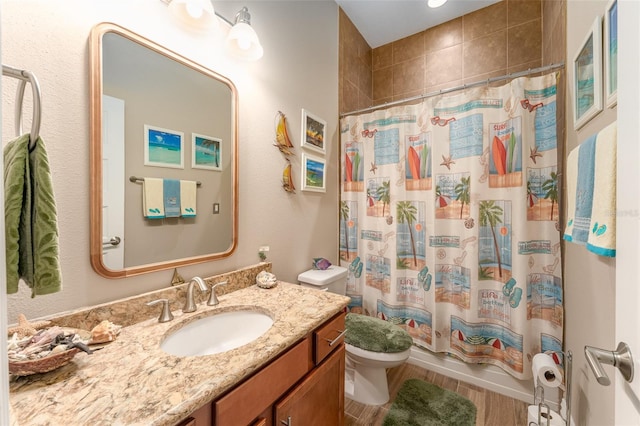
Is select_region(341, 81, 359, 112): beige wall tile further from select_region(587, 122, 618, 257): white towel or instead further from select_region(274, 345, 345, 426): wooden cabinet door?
select_region(274, 345, 345, 426): wooden cabinet door

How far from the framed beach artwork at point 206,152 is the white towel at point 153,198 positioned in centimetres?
18

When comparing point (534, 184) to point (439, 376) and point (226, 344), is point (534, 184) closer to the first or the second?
point (439, 376)

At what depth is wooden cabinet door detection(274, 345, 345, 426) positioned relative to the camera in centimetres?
86

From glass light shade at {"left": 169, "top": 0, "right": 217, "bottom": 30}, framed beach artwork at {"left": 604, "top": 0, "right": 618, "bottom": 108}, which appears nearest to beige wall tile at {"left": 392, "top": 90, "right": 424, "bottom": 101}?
framed beach artwork at {"left": 604, "top": 0, "right": 618, "bottom": 108}

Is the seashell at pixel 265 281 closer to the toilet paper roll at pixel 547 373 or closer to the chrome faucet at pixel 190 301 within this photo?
the chrome faucet at pixel 190 301

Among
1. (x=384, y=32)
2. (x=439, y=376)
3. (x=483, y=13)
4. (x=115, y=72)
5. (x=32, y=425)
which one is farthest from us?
(x=384, y=32)

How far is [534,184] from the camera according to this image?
1501 millimetres

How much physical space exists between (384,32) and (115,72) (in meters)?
2.44

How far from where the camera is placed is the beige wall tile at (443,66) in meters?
2.31

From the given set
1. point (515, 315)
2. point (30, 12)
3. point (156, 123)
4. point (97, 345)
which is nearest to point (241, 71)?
point (156, 123)

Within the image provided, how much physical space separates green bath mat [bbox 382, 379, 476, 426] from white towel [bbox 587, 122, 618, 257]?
1.29m

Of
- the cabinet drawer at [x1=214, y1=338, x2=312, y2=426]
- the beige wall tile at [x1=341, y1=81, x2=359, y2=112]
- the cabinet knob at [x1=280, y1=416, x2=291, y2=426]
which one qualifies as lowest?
the cabinet knob at [x1=280, y1=416, x2=291, y2=426]

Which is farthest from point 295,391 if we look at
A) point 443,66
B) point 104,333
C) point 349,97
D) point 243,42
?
point 443,66

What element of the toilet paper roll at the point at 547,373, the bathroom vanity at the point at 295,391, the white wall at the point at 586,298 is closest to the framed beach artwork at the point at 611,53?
the white wall at the point at 586,298
